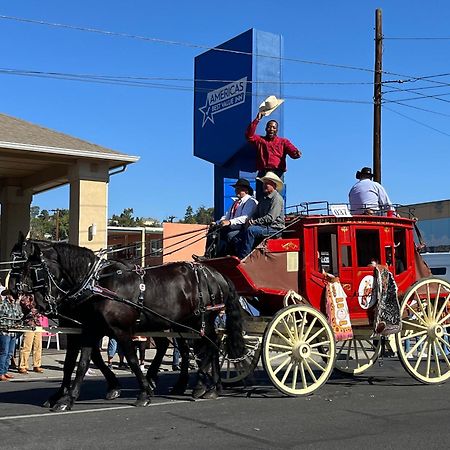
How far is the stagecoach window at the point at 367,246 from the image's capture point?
392 inches

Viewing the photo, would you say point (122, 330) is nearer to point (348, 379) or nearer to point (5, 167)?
point (348, 379)

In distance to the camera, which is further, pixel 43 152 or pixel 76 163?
pixel 76 163

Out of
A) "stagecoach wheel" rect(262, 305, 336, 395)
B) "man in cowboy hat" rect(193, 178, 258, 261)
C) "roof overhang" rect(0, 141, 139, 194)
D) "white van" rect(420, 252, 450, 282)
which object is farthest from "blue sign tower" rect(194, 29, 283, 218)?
"white van" rect(420, 252, 450, 282)

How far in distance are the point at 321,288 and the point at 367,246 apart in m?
1.04

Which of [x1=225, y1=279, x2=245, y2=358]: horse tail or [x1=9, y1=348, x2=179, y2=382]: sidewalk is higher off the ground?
[x1=225, y1=279, x2=245, y2=358]: horse tail

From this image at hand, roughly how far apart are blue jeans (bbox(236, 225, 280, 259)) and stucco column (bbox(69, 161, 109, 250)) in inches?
304

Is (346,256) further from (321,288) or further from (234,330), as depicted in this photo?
(234,330)

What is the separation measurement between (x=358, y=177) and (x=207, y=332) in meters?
4.19

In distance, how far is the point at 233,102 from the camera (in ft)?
48.5

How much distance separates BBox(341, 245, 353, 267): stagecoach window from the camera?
9789 millimetres

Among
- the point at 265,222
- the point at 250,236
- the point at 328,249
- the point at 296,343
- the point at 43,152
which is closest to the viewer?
the point at 296,343

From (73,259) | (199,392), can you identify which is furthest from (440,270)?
(73,259)

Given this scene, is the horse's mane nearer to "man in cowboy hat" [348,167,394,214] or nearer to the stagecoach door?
the stagecoach door

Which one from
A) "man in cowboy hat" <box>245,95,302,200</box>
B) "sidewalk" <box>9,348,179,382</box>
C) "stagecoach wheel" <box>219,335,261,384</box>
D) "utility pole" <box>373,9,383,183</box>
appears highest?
"utility pole" <box>373,9,383,183</box>
